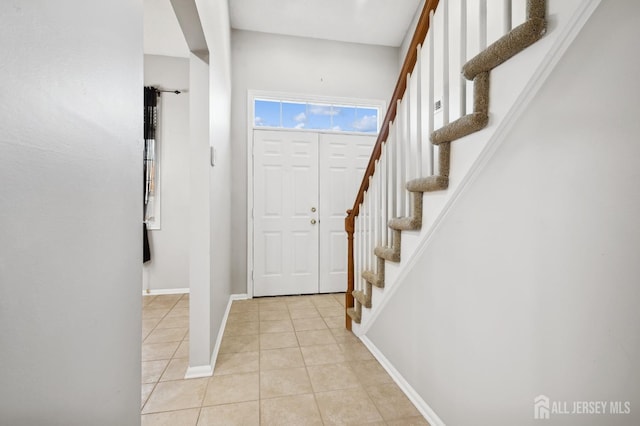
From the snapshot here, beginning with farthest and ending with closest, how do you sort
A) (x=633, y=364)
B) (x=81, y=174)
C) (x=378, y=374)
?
(x=378, y=374), (x=633, y=364), (x=81, y=174)

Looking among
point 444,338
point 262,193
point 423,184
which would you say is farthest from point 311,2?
point 444,338

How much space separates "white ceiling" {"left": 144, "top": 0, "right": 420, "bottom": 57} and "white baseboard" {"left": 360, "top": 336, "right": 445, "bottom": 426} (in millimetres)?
3600

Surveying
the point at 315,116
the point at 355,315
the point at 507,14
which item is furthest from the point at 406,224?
the point at 315,116

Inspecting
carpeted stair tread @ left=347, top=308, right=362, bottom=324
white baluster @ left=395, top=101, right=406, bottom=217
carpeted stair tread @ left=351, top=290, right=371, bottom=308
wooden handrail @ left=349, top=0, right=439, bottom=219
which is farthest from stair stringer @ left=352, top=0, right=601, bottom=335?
carpeted stair tread @ left=347, top=308, right=362, bottom=324

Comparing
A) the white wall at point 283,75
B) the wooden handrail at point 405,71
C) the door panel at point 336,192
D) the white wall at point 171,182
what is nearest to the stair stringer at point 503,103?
the wooden handrail at point 405,71

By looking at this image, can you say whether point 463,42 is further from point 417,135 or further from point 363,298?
point 363,298

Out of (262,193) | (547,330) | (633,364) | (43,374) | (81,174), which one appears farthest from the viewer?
(262,193)

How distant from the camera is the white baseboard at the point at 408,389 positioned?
1450 millimetres

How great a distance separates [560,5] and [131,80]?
1.22 metres

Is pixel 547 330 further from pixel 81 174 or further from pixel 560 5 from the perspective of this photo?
pixel 81 174

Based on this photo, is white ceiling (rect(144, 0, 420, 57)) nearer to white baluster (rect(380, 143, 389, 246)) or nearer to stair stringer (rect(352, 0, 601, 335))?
white baluster (rect(380, 143, 389, 246))

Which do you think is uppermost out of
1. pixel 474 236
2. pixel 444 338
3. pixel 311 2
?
pixel 311 2

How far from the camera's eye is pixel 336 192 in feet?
12.5

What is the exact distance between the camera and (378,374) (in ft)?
6.19
